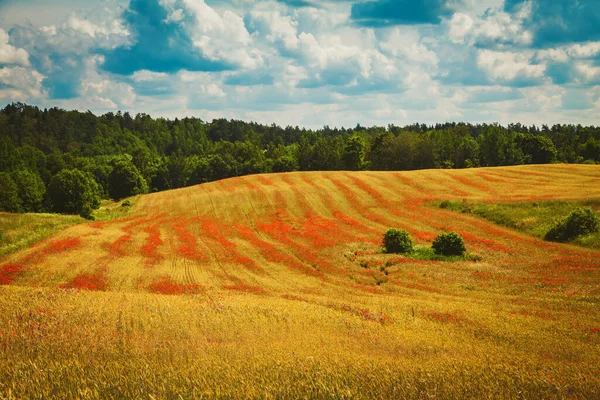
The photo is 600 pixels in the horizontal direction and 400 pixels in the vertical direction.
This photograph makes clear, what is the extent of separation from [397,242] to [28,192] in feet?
322

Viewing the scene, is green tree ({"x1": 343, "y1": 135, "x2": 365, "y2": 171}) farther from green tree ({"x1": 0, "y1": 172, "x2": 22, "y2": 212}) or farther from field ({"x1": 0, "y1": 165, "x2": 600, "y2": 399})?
green tree ({"x1": 0, "y1": 172, "x2": 22, "y2": 212})

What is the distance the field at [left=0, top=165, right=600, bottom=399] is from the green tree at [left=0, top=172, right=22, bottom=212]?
5261 cm

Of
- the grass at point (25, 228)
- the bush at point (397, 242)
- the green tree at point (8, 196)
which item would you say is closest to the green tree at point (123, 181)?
the green tree at point (8, 196)

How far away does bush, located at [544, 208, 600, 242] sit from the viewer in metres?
37.6

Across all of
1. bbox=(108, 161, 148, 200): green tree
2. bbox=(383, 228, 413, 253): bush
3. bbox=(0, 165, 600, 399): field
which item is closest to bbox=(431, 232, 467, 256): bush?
bbox=(0, 165, 600, 399): field

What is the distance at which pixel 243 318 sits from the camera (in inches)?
650

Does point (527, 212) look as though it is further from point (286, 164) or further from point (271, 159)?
point (271, 159)

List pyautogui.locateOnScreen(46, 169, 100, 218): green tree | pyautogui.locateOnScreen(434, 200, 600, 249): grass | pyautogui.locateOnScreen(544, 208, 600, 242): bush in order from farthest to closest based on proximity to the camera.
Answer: pyautogui.locateOnScreen(46, 169, 100, 218): green tree → pyautogui.locateOnScreen(434, 200, 600, 249): grass → pyautogui.locateOnScreen(544, 208, 600, 242): bush

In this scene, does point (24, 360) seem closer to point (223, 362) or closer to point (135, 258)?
point (223, 362)

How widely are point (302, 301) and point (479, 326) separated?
9835 mm

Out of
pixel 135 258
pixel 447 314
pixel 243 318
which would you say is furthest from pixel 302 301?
pixel 135 258

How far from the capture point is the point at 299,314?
58.2 ft

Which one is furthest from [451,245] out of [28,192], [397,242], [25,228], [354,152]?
[28,192]

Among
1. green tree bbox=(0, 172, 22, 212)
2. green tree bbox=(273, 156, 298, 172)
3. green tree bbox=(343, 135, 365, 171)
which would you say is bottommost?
green tree bbox=(0, 172, 22, 212)
